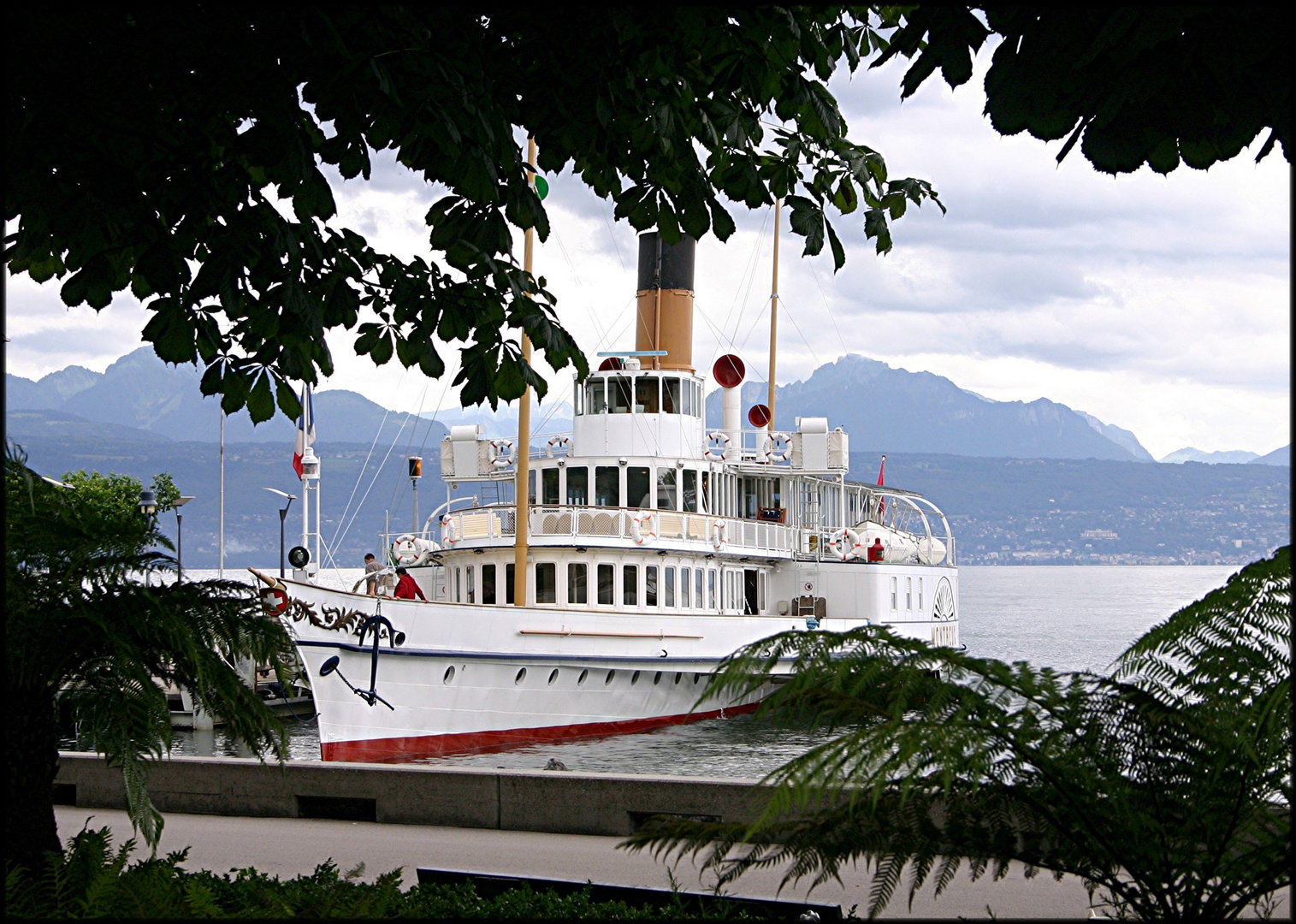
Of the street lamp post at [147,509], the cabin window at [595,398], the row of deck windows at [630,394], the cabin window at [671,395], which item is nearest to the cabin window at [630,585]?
the row of deck windows at [630,394]

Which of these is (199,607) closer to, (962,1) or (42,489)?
(42,489)

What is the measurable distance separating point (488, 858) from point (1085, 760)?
5.09 m

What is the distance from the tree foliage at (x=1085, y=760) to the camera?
489 cm

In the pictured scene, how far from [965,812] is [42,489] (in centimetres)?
460

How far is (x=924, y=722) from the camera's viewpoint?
15.5 ft

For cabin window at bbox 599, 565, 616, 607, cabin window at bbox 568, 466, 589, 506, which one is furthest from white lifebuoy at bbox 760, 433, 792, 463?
cabin window at bbox 599, 565, 616, 607

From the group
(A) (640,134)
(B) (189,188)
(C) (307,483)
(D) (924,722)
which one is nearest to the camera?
(D) (924,722)

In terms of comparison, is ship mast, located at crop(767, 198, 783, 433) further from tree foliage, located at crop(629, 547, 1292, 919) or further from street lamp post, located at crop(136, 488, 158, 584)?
tree foliage, located at crop(629, 547, 1292, 919)

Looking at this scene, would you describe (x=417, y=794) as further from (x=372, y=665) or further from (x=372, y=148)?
(x=372, y=665)

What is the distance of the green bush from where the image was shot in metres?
5.47

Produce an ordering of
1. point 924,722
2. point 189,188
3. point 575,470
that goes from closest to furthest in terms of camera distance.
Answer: point 924,722 → point 189,188 → point 575,470

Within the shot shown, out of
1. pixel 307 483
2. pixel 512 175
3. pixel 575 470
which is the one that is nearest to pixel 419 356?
pixel 512 175

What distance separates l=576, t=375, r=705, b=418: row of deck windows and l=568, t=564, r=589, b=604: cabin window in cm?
420

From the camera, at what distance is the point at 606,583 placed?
2780 cm
